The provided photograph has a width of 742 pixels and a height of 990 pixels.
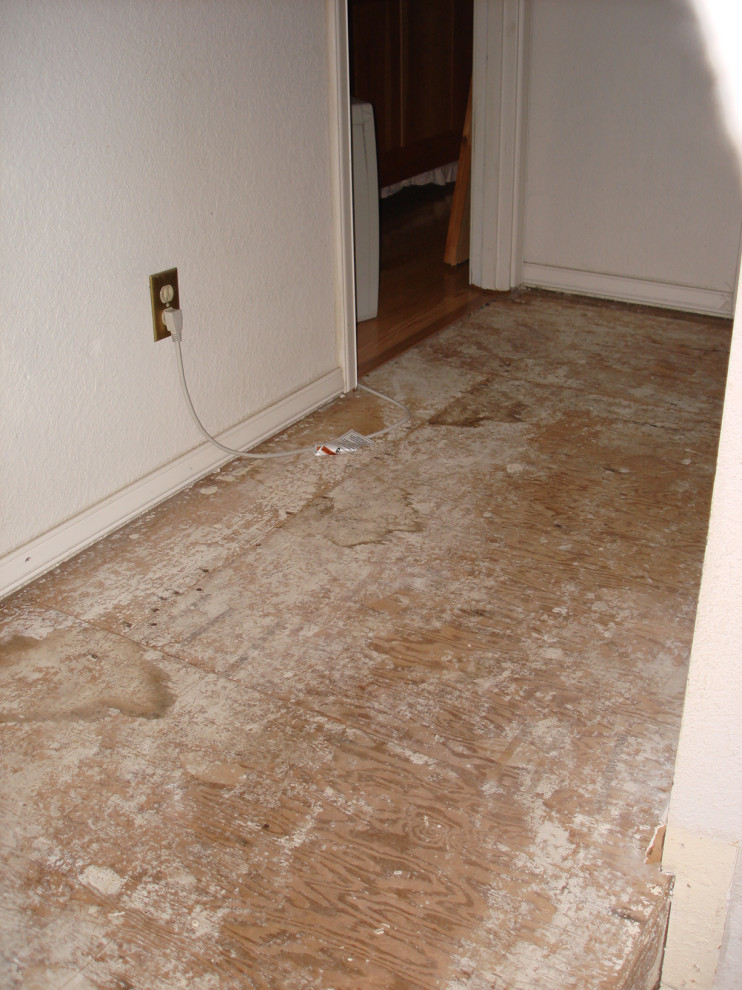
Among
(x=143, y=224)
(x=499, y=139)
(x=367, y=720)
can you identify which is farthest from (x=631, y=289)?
(x=367, y=720)

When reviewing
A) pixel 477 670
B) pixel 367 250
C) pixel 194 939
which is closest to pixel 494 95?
pixel 367 250

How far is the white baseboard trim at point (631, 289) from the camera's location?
10.0ft

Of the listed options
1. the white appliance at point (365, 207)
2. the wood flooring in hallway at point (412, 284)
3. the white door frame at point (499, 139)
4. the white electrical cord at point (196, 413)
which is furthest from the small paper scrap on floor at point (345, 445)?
the white door frame at point (499, 139)

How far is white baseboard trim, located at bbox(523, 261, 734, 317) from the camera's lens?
3.05 m

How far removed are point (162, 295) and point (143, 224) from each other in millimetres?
145

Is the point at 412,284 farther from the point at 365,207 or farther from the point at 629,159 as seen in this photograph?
the point at 629,159

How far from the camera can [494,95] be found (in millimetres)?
3049

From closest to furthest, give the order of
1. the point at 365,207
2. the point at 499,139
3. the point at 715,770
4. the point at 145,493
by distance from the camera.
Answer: the point at 715,770, the point at 145,493, the point at 365,207, the point at 499,139

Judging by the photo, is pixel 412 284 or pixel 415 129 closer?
pixel 412 284

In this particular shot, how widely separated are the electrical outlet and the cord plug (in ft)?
0.04

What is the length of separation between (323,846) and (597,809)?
374mm

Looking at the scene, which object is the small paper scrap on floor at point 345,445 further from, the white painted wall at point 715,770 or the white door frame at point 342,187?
the white painted wall at point 715,770

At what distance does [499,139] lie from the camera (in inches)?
122

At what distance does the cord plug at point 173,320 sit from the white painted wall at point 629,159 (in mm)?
1672
